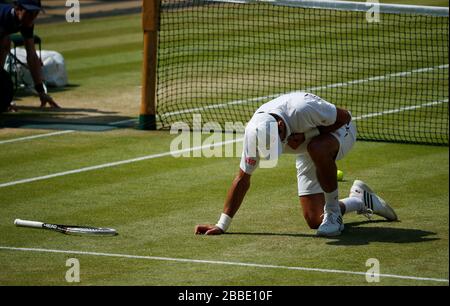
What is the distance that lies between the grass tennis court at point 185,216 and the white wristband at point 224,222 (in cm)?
13

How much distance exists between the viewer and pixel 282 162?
15234 mm

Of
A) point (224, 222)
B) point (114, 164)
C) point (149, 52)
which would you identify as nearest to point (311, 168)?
point (224, 222)

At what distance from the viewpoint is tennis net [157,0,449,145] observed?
692 inches

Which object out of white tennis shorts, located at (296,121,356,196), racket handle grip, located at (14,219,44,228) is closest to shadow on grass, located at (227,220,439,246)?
white tennis shorts, located at (296,121,356,196)

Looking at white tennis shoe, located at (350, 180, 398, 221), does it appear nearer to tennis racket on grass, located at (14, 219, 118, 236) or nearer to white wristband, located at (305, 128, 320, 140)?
white wristband, located at (305, 128, 320, 140)

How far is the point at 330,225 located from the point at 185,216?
187 centimetres

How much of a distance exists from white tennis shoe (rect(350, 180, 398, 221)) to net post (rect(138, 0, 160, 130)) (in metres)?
6.40

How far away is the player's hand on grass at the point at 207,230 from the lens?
36.9ft

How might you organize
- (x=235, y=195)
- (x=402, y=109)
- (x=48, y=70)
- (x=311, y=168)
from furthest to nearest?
(x=48, y=70) → (x=402, y=109) → (x=311, y=168) → (x=235, y=195)

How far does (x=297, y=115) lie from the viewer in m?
11.0

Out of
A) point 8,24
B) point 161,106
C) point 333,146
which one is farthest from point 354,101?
point 333,146

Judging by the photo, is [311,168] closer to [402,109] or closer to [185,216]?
[185,216]

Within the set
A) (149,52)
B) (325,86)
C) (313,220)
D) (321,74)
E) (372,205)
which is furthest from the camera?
(321,74)
